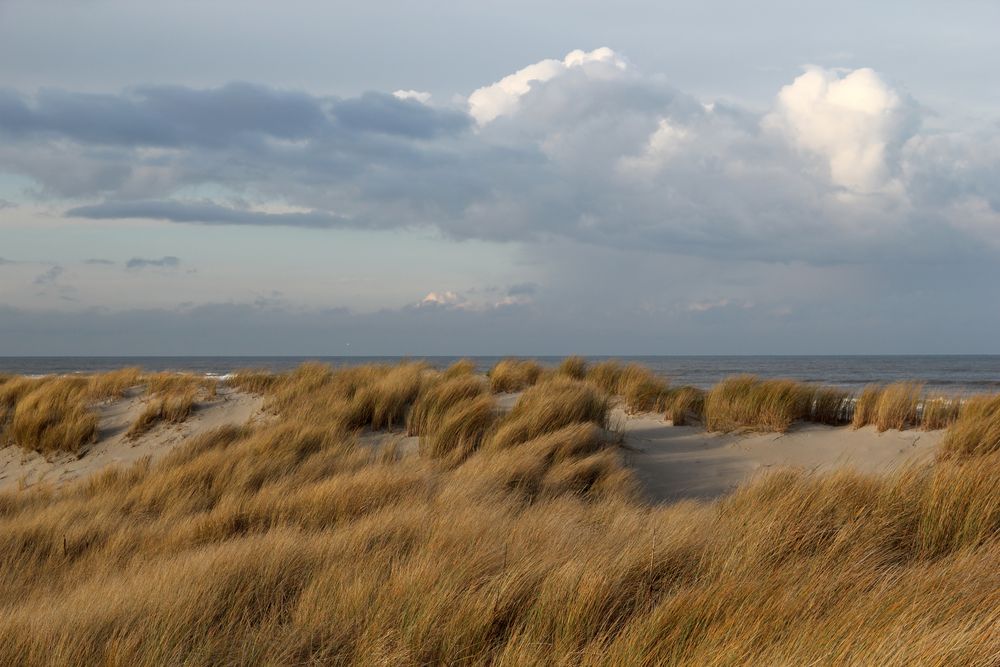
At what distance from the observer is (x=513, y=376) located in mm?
11781

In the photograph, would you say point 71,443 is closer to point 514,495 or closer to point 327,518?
point 327,518

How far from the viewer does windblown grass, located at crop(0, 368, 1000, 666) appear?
9.20ft

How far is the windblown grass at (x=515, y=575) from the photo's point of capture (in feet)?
9.20

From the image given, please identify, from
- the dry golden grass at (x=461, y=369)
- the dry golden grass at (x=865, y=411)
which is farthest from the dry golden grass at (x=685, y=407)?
the dry golden grass at (x=461, y=369)

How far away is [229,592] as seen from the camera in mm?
3561

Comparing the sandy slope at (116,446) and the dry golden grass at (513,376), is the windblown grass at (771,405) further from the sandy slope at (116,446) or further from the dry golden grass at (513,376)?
the sandy slope at (116,446)

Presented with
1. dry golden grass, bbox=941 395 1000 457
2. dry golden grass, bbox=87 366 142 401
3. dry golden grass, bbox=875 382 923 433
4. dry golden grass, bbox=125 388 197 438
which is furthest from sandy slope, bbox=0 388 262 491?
dry golden grass, bbox=941 395 1000 457

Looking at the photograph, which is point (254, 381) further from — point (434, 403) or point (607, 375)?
point (607, 375)

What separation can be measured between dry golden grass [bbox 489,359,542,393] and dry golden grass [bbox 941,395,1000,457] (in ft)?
19.2

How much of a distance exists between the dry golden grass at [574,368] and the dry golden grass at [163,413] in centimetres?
555

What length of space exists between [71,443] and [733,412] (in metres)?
8.26

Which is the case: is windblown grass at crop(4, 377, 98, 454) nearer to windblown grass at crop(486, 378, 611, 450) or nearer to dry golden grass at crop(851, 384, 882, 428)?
windblown grass at crop(486, 378, 611, 450)

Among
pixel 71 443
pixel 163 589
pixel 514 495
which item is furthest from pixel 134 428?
pixel 163 589

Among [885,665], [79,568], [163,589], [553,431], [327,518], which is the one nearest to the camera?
[885,665]
